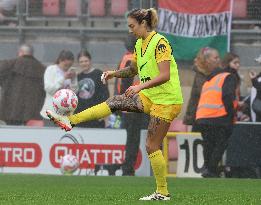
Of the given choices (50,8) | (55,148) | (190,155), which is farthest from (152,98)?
(50,8)

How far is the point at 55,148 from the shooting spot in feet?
55.9

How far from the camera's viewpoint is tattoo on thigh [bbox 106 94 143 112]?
10234mm

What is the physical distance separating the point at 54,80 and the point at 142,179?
3207mm

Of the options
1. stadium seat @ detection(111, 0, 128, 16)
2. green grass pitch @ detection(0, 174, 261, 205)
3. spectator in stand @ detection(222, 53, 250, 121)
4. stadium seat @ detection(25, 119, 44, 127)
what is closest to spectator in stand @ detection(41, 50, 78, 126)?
stadium seat @ detection(25, 119, 44, 127)

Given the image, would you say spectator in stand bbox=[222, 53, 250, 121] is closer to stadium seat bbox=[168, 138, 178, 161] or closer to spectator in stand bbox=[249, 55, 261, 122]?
spectator in stand bbox=[249, 55, 261, 122]

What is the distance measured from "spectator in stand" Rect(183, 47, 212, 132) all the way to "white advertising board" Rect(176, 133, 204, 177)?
28 centimetres

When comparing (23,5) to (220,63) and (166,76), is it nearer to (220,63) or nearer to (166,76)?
(220,63)

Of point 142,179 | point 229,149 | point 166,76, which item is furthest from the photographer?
point 229,149

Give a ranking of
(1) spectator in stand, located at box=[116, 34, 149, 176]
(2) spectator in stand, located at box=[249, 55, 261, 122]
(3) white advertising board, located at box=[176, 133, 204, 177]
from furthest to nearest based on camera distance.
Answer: (2) spectator in stand, located at box=[249, 55, 261, 122], (3) white advertising board, located at box=[176, 133, 204, 177], (1) spectator in stand, located at box=[116, 34, 149, 176]

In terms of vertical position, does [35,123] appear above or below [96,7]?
below

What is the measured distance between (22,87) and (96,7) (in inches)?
72.2

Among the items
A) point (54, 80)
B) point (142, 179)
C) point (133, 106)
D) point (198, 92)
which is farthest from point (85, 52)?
point (133, 106)

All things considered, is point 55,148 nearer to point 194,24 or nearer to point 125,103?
point 194,24

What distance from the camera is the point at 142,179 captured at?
14.9 metres
